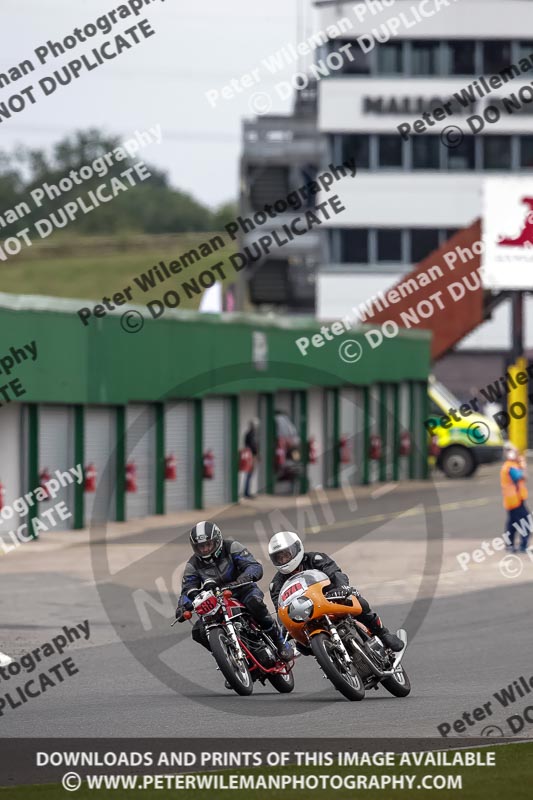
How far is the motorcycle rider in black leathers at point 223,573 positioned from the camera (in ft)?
45.0

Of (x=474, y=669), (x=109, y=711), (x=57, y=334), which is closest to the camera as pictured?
(x=109, y=711)

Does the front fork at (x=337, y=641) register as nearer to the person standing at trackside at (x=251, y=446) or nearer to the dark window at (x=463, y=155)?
the person standing at trackside at (x=251, y=446)

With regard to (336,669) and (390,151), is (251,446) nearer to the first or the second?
(336,669)

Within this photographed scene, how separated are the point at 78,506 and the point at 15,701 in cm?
1619

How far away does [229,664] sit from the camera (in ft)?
44.0

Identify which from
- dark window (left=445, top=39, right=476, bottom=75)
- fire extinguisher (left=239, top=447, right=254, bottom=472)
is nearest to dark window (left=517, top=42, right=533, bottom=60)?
dark window (left=445, top=39, right=476, bottom=75)

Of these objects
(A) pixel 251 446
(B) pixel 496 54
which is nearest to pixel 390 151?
(B) pixel 496 54

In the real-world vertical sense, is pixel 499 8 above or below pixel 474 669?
above

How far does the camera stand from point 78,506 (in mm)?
Result: 29906

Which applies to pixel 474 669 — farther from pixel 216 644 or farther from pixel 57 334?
pixel 57 334

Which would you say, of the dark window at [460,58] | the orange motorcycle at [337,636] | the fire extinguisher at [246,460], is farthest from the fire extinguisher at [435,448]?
the orange motorcycle at [337,636]

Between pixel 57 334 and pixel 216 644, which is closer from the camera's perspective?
pixel 216 644

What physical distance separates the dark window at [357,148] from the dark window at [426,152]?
6.56 feet
